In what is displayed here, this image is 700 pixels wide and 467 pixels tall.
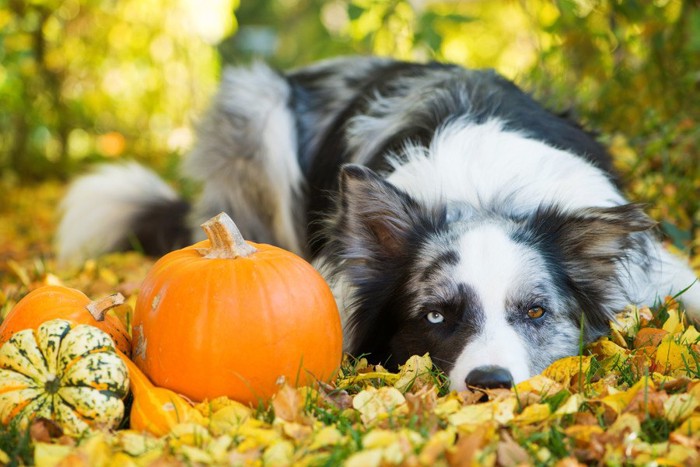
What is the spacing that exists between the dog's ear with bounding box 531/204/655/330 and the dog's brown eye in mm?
251

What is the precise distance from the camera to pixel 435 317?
3.11 metres

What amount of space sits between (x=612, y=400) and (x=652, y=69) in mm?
4165

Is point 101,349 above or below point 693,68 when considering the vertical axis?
below

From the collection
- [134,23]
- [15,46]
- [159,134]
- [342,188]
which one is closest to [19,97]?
[15,46]

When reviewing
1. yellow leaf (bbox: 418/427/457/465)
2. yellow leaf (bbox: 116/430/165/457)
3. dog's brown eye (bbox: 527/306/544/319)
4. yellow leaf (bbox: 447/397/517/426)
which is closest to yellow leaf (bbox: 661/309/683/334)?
dog's brown eye (bbox: 527/306/544/319)

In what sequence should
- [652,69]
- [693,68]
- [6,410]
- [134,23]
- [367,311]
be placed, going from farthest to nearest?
[134,23] → [652,69] → [693,68] → [367,311] → [6,410]

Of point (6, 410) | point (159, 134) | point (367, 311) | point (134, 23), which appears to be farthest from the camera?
point (159, 134)

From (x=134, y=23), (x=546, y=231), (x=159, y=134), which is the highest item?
(x=134, y=23)

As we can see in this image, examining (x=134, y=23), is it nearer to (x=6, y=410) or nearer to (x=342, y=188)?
(x=342, y=188)

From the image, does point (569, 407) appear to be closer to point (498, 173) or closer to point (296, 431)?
point (296, 431)

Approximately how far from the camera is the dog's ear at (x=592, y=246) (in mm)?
3117

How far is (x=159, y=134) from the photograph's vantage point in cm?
995

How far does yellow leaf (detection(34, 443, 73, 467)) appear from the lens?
226cm

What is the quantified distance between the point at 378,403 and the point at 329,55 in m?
4.98
